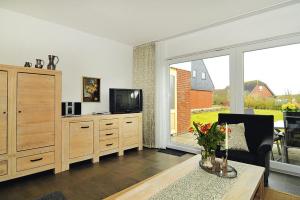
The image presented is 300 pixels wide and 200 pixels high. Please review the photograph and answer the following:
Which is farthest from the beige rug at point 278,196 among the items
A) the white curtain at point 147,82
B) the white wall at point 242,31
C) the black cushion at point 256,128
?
the white curtain at point 147,82

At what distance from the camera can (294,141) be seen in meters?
3.06

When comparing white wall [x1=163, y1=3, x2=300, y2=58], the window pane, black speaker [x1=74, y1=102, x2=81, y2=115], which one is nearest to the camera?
white wall [x1=163, y1=3, x2=300, y2=58]

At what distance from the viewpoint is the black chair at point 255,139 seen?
228cm

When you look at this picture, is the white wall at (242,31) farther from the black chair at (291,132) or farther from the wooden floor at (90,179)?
the wooden floor at (90,179)

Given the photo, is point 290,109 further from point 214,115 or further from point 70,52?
point 70,52

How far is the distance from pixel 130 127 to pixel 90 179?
1.58 metres

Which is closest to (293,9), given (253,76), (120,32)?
(253,76)

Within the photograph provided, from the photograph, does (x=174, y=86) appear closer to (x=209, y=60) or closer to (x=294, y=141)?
(x=209, y=60)

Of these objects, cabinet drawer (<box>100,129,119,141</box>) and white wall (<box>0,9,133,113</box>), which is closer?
white wall (<box>0,9,133,113</box>)

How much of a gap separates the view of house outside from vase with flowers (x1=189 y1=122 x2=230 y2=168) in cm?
197

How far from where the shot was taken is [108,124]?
12.2 feet

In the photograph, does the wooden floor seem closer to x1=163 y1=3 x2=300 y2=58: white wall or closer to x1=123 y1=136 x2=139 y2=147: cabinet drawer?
x1=123 y1=136 x2=139 y2=147: cabinet drawer

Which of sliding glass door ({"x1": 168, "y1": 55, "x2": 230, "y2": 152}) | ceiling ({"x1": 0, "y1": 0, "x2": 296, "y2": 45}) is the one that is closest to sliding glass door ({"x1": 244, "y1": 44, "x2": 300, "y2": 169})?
sliding glass door ({"x1": 168, "y1": 55, "x2": 230, "y2": 152})

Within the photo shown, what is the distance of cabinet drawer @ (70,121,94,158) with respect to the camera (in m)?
3.16
